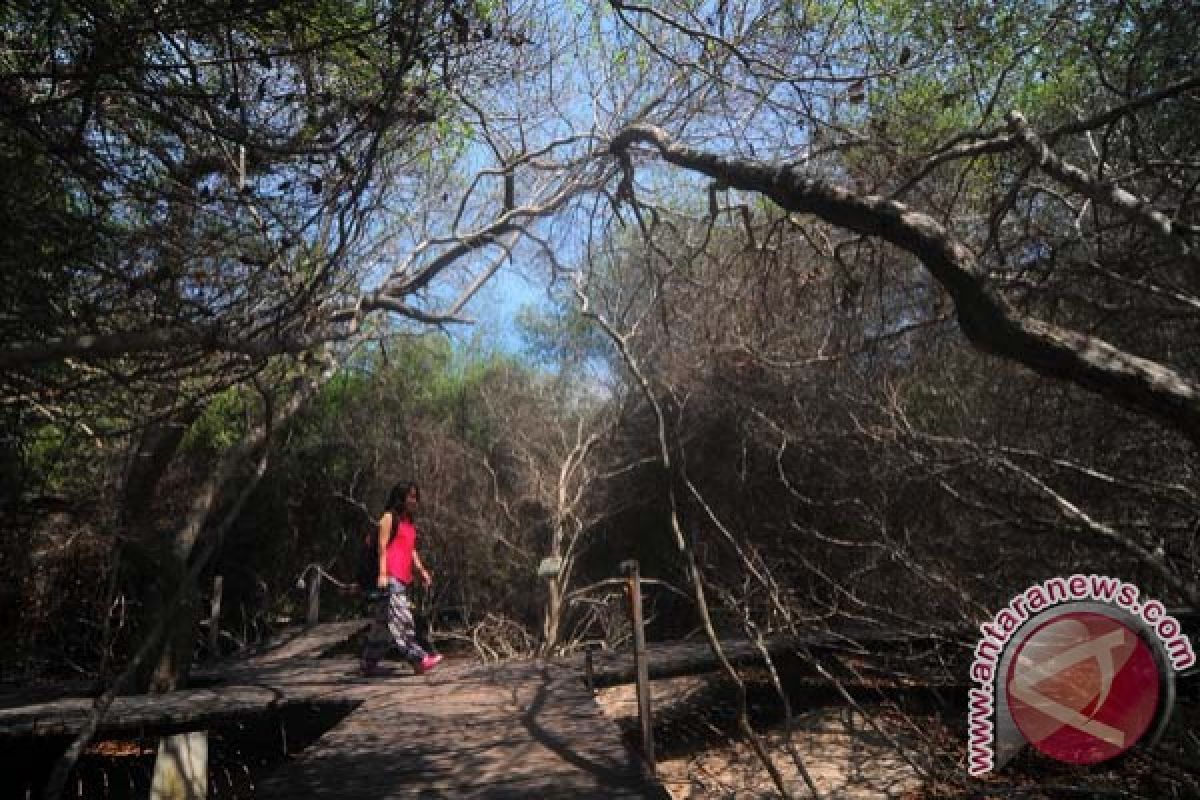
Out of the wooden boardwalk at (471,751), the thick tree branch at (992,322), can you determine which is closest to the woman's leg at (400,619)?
the wooden boardwalk at (471,751)

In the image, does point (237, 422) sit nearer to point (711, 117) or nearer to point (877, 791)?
point (711, 117)

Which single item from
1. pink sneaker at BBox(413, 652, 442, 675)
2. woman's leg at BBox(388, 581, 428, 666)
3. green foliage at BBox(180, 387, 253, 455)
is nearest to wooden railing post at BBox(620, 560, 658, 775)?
woman's leg at BBox(388, 581, 428, 666)

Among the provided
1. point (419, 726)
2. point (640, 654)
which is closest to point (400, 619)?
point (419, 726)

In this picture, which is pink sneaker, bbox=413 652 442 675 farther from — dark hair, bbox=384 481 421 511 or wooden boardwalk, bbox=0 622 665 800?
dark hair, bbox=384 481 421 511

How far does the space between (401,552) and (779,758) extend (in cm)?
388

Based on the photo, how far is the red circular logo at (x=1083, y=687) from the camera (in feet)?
10.8

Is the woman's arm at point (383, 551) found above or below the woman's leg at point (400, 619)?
above

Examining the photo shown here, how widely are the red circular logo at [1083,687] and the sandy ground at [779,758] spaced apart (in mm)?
2328

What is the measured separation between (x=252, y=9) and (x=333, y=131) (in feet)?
2.77

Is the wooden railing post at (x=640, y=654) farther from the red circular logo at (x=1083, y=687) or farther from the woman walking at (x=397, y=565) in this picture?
the woman walking at (x=397, y=565)

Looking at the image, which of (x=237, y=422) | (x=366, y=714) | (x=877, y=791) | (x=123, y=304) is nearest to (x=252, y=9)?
(x=123, y=304)

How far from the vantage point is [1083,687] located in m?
3.44

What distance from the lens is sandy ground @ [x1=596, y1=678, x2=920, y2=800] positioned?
20.4ft

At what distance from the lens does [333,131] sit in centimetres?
396
